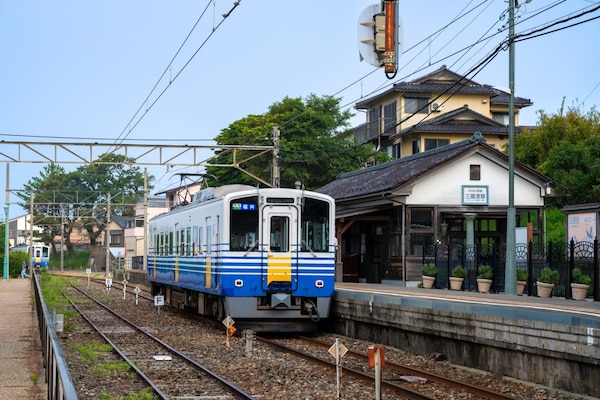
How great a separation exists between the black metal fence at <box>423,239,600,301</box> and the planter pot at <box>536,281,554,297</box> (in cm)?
32

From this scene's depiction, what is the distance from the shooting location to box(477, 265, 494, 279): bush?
69.5 feet

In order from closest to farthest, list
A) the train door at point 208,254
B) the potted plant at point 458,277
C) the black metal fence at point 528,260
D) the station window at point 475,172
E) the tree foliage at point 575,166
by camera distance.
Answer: the black metal fence at point 528,260 < the train door at point 208,254 < the potted plant at point 458,277 < the station window at point 475,172 < the tree foliage at point 575,166

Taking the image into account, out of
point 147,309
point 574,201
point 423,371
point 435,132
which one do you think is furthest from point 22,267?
point 423,371

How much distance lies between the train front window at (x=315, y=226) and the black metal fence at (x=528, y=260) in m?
4.91

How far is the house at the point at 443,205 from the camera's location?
25578 mm

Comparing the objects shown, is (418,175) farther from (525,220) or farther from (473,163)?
(525,220)

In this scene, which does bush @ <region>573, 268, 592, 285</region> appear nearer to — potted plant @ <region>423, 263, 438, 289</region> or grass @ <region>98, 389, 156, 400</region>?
potted plant @ <region>423, 263, 438, 289</region>

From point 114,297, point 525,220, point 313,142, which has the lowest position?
point 114,297

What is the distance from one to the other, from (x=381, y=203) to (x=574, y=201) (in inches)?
394

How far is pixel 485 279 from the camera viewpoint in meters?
21.1

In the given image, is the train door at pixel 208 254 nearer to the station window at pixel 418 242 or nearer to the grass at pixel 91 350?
the grass at pixel 91 350

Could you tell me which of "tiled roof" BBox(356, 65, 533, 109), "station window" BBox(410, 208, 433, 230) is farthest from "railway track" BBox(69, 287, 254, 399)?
"tiled roof" BBox(356, 65, 533, 109)

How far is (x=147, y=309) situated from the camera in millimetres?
27141

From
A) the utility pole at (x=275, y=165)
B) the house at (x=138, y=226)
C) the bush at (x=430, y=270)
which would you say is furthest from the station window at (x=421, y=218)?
the house at (x=138, y=226)
